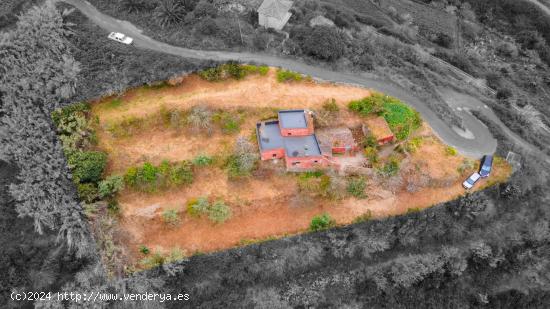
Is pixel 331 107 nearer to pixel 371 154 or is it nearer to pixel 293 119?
pixel 293 119

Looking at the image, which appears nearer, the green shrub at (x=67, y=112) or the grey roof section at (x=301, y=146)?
the grey roof section at (x=301, y=146)

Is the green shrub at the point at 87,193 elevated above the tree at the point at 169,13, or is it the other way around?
the tree at the point at 169,13

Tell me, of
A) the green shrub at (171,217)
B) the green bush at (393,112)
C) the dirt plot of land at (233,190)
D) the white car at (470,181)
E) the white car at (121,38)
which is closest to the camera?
the green shrub at (171,217)

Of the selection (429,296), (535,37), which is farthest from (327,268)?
(535,37)

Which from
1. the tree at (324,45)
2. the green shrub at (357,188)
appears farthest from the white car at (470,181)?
Answer: the tree at (324,45)

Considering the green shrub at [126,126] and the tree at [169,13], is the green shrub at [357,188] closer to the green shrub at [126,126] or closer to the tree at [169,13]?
the green shrub at [126,126]

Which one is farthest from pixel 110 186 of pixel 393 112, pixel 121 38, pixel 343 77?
pixel 393 112

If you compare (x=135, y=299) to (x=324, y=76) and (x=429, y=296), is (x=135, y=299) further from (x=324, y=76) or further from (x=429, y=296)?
(x=324, y=76)
